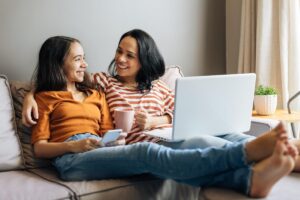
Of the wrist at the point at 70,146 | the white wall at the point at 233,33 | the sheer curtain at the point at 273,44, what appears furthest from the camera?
the white wall at the point at 233,33

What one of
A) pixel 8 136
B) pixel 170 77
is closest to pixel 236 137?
pixel 170 77

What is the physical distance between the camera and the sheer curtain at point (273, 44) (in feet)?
9.00

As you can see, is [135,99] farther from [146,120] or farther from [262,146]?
[262,146]

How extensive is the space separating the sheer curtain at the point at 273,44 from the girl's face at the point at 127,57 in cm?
106

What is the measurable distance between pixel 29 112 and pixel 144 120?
49 centimetres

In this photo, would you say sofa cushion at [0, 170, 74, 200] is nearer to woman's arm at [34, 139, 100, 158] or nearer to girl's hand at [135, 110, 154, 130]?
woman's arm at [34, 139, 100, 158]

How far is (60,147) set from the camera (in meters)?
1.79

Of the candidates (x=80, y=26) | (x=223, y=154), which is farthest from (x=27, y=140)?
(x=223, y=154)

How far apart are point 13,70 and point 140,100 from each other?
0.69m

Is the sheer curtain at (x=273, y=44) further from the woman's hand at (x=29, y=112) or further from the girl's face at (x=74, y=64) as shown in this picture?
the woman's hand at (x=29, y=112)

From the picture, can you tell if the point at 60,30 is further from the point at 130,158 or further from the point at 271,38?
the point at 271,38

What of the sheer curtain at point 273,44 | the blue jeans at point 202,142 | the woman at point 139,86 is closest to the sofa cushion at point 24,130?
the woman at point 139,86

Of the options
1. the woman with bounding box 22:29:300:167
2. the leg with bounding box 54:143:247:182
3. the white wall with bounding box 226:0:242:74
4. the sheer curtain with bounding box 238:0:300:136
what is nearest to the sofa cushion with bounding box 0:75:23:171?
the leg with bounding box 54:143:247:182

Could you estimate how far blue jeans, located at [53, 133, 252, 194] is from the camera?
142 cm
